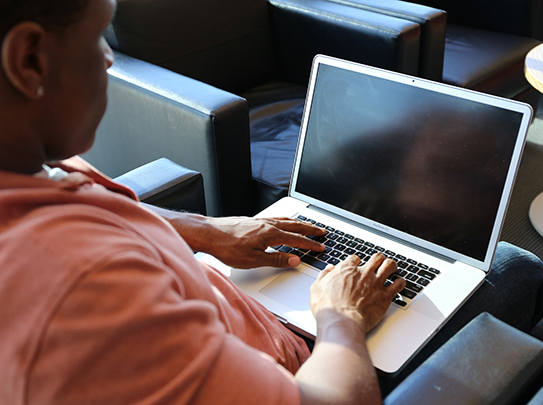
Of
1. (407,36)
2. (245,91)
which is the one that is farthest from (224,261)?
(245,91)

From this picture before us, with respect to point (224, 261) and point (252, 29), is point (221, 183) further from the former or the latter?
point (252, 29)

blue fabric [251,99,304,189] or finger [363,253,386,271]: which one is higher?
finger [363,253,386,271]

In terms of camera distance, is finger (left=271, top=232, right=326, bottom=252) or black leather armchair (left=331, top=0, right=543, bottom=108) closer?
finger (left=271, top=232, right=326, bottom=252)

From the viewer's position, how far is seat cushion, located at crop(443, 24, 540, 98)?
2035 millimetres

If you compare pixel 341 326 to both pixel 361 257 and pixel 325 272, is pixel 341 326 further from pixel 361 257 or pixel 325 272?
pixel 361 257

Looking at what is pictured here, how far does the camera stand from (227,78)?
2.03m

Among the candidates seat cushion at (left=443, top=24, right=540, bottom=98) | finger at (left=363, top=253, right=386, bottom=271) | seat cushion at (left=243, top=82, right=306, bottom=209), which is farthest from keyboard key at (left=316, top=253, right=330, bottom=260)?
seat cushion at (left=443, top=24, right=540, bottom=98)

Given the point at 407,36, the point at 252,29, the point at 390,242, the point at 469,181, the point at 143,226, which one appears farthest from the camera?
the point at 252,29

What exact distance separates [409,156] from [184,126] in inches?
27.8

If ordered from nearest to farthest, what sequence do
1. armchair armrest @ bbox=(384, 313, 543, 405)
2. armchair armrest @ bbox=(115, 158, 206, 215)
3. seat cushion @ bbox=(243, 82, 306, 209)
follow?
armchair armrest @ bbox=(384, 313, 543, 405), armchair armrest @ bbox=(115, 158, 206, 215), seat cushion @ bbox=(243, 82, 306, 209)

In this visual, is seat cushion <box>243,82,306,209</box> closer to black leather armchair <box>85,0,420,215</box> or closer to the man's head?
black leather armchair <box>85,0,420,215</box>

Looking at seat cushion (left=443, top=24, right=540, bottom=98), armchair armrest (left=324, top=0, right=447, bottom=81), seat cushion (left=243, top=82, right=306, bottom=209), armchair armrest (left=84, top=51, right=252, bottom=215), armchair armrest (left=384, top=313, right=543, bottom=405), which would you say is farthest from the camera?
seat cushion (left=443, top=24, right=540, bottom=98)

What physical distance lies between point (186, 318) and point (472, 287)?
1.97 ft

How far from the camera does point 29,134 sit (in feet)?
1.46
